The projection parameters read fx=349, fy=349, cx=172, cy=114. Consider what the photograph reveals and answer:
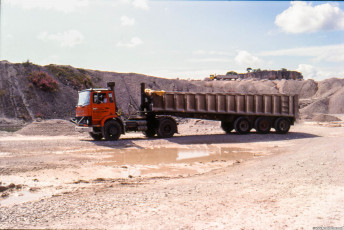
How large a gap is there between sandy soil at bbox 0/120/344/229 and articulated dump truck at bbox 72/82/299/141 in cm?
267

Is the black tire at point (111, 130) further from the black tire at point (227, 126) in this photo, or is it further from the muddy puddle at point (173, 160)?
the black tire at point (227, 126)

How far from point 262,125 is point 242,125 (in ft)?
4.47

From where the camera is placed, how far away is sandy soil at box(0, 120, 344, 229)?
17.9ft

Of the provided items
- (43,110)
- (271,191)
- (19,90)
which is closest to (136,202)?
(271,191)

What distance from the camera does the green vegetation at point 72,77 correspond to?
40406 millimetres

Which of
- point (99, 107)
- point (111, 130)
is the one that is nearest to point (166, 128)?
point (111, 130)

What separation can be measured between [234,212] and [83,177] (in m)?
4.80

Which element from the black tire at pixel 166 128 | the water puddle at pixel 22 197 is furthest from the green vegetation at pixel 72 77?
the water puddle at pixel 22 197

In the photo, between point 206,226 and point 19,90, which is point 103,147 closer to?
point 206,226

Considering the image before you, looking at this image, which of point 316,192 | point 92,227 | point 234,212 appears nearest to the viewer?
point 92,227

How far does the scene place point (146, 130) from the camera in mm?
19172

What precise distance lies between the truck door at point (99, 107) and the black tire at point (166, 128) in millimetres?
3370

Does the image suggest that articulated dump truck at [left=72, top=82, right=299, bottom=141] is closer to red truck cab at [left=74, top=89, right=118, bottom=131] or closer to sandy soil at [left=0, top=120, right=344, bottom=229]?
red truck cab at [left=74, top=89, right=118, bottom=131]

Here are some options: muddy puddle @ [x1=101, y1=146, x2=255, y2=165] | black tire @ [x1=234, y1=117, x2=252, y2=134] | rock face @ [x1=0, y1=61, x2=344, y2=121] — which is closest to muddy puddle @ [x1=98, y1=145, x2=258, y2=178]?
muddy puddle @ [x1=101, y1=146, x2=255, y2=165]
